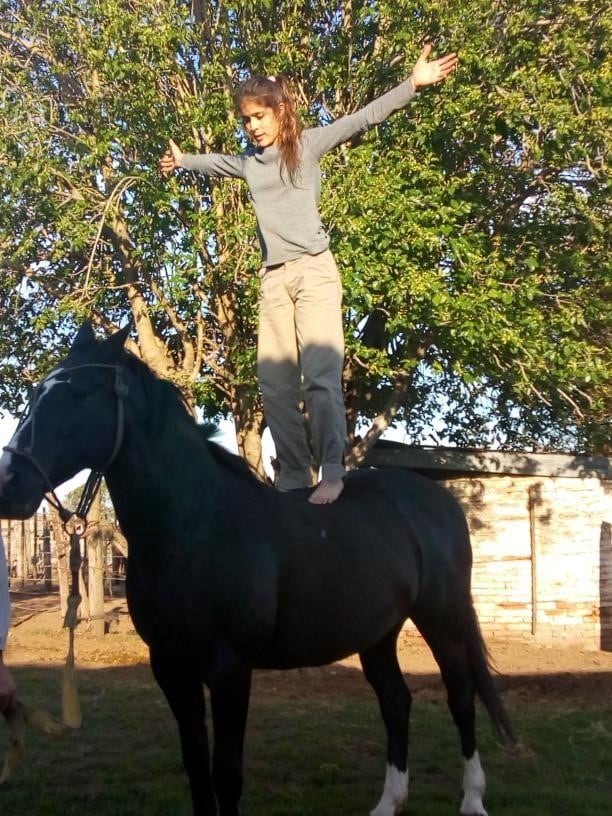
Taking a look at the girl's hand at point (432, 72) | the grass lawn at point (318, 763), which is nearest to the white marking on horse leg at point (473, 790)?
the grass lawn at point (318, 763)

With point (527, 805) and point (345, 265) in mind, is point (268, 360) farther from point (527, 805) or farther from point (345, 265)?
point (345, 265)

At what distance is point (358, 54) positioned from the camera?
1276cm

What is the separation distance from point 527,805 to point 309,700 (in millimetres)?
4278

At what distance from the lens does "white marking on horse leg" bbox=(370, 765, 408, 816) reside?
196 inches

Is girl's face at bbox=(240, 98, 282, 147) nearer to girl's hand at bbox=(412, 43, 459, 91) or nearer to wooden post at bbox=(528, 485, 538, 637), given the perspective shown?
girl's hand at bbox=(412, 43, 459, 91)

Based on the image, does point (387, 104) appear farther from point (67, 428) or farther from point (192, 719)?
point (192, 719)

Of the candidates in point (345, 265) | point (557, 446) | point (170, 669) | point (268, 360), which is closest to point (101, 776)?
point (170, 669)

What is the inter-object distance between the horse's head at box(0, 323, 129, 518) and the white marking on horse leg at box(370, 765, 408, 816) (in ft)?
8.44

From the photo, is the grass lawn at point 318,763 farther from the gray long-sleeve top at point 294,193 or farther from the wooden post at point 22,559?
the wooden post at point 22,559

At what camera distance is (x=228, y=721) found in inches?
146

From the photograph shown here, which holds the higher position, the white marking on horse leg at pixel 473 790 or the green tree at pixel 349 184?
the green tree at pixel 349 184

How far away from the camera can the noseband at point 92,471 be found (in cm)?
348

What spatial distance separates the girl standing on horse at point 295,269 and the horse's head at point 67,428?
109 centimetres

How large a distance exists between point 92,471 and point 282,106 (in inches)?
78.5
